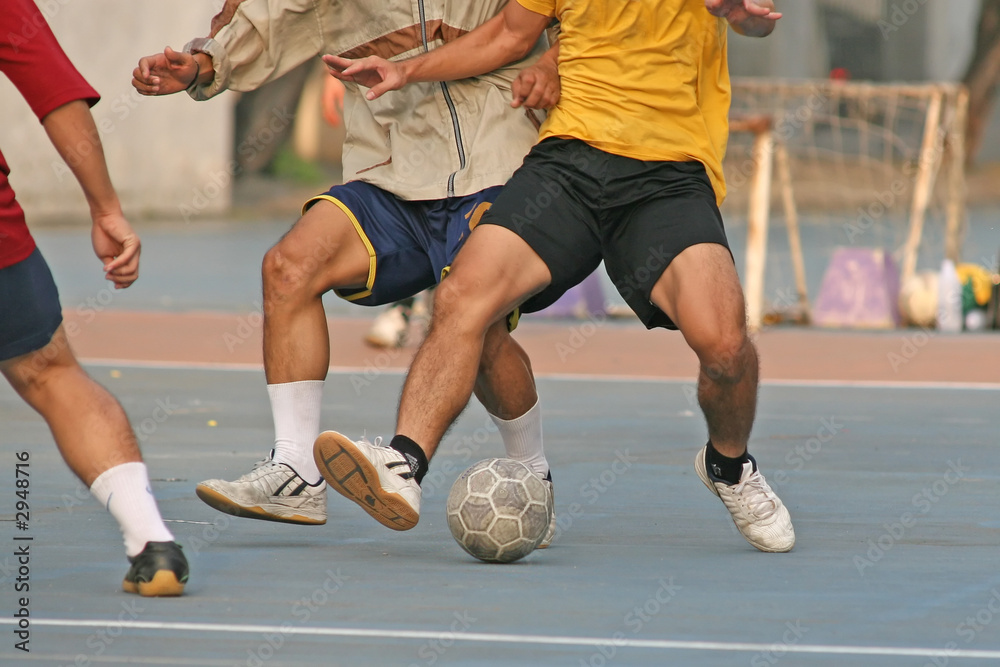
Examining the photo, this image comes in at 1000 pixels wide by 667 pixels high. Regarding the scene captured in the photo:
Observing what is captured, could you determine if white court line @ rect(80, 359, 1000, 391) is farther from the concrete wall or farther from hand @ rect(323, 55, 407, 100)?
the concrete wall

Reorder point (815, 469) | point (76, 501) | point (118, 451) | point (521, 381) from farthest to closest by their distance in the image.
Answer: point (815, 469), point (76, 501), point (521, 381), point (118, 451)

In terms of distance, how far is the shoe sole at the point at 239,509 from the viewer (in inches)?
199

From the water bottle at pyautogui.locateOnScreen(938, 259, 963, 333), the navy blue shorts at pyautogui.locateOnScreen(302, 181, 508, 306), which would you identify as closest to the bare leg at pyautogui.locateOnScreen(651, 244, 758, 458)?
the navy blue shorts at pyautogui.locateOnScreen(302, 181, 508, 306)

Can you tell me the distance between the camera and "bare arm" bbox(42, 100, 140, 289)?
13.5 feet

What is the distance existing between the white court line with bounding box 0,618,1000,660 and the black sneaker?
0.23 metres

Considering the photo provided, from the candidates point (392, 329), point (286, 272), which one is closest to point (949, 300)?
point (392, 329)

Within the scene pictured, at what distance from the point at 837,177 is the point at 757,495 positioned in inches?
617

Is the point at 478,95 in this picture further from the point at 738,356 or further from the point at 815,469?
the point at 815,469

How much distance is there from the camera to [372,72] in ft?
17.5

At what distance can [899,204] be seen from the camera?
21.4 metres

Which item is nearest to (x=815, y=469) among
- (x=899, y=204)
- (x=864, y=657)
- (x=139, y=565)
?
(x=864, y=657)

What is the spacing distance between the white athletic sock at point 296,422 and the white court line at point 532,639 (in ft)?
4.24

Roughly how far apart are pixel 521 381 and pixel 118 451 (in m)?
1.67

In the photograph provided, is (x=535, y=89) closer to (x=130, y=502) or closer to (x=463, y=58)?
(x=463, y=58)
